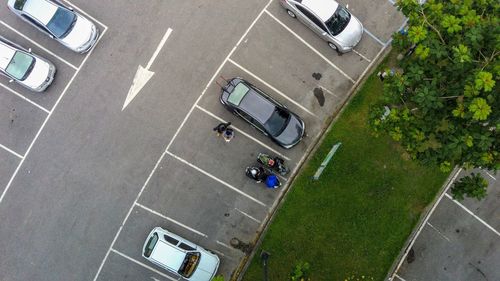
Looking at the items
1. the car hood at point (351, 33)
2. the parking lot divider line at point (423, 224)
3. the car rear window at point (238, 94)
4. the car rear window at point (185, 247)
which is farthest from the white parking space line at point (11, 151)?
the parking lot divider line at point (423, 224)

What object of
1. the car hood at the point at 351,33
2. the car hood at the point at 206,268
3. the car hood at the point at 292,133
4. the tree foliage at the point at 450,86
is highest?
the car hood at the point at 351,33

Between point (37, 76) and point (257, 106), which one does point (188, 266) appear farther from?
point (37, 76)

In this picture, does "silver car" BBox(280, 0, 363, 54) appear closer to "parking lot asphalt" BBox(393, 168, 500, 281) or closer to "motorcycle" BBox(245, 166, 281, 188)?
"motorcycle" BBox(245, 166, 281, 188)

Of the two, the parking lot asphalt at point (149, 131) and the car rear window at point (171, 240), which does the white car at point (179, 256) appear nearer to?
the car rear window at point (171, 240)

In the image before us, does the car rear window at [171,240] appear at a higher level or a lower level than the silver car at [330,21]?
lower

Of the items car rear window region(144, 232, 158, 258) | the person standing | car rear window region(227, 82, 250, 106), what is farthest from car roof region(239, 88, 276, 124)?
car rear window region(144, 232, 158, 258)

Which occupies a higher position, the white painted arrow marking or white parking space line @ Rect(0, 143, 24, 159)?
the white painted arrow marking

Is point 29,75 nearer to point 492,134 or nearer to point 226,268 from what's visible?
point 226,268
